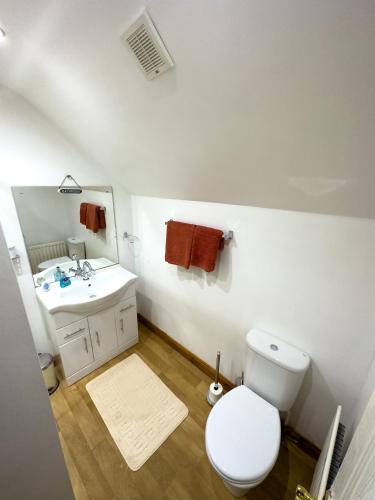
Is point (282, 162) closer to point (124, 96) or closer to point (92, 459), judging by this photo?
point (124, 96)

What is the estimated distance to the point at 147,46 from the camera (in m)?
0.74

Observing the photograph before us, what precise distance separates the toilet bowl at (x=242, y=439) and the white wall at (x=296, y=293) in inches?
13.3

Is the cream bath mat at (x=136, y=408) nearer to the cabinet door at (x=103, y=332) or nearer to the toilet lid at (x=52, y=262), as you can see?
the cabinet door at (x=103, y=332)

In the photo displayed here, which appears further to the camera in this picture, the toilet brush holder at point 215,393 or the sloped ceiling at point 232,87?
the toilet brush holder at point 215,393

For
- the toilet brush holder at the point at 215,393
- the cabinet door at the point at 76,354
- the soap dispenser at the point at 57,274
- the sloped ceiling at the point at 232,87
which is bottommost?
the toilet brush holder at the point at 215,393

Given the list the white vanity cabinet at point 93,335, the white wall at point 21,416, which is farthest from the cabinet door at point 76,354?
the white wall at point 21,416

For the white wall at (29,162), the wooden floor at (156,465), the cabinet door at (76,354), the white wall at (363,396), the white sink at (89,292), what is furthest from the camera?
the cabinet door at (76,354)

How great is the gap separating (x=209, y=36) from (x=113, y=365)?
2.36 metres

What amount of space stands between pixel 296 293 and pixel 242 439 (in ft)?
2.77

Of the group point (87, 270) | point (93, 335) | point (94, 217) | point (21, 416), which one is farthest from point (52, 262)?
point (21, 416)

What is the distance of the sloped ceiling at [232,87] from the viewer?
0.58 metres

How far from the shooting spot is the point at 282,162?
0.93m

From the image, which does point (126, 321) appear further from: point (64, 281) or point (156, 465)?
point (156, 465)

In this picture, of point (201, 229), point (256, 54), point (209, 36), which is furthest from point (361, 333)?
point (209, 36)
